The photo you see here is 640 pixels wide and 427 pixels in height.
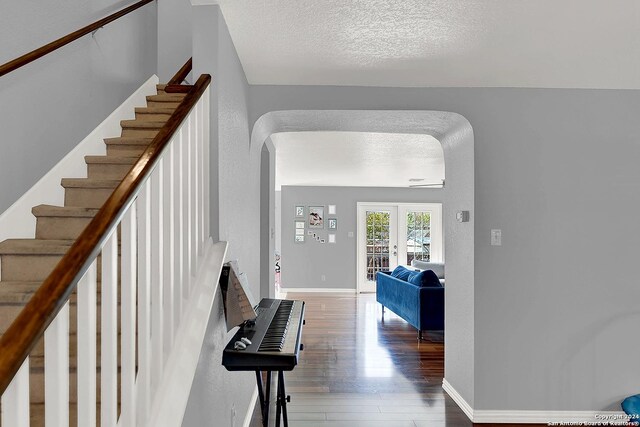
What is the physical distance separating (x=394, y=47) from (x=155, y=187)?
170 cm

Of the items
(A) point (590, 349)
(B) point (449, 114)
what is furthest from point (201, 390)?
(A) point (590, 349)

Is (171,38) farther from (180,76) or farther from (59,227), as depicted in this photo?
(59,227)

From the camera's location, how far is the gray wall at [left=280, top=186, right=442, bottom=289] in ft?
32.0

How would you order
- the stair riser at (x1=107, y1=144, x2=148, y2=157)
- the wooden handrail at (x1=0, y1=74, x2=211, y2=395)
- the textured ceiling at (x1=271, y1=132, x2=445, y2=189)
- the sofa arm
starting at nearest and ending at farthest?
the wooden handrail at (x1=0, y1=74, x2=211, y2=395) < the stair riser at (x1=107, y1=144, x2=148, y2=157) < the textured ceiling at (x1=271, y1=132, x2=445, y2=189) < the sofa arm

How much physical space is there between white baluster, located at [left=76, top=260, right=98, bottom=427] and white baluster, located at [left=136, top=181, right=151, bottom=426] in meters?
0.29

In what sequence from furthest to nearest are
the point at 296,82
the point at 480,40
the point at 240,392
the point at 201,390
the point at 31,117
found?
the point at 296,82
the point at 240,392
the point at 480,40
the point at 31,117
the point at 201,390

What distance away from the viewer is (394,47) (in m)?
2.52

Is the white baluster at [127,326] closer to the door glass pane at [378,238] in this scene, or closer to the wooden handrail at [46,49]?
the wooden handrail at [46,49]

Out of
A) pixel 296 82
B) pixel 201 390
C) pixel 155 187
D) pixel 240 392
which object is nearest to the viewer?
pixel 155 187

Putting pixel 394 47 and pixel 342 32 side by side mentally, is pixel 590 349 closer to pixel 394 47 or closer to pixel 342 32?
pixel 394 47

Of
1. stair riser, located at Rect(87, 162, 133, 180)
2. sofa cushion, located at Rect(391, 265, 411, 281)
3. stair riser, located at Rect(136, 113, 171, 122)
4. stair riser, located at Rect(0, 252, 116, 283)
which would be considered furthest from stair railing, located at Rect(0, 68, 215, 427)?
sofa cushion, located at Rect(391, 265, 411, 281)

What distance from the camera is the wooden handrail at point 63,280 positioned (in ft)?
2.33

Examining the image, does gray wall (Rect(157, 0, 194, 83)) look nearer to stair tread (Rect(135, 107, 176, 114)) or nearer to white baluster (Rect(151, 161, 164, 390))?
stair tread (Rect(135, 107, 176, 114))

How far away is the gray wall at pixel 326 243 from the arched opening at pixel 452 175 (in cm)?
600
